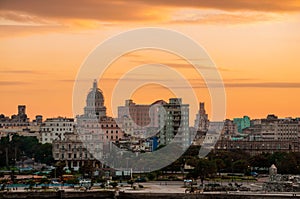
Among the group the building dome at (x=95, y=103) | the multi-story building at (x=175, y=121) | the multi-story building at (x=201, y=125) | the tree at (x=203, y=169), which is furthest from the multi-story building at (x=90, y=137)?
the tree at (x=203, y=169)

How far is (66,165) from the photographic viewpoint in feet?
237

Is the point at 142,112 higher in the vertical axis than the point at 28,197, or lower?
higher

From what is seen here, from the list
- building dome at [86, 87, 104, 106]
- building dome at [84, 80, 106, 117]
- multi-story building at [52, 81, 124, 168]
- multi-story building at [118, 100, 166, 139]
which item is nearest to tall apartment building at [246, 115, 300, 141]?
multi-story building at [118, 100, 166, 139]

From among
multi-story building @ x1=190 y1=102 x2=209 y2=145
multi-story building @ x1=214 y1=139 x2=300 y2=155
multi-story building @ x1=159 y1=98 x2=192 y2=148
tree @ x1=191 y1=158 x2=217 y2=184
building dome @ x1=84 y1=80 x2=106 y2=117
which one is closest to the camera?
tree @ x1=191 y1=158 x2=217 y2=184

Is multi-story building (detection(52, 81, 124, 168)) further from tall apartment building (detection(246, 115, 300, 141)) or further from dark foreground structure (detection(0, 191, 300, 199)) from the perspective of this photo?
tall apartment building (detection(246, 115, 300, 141))

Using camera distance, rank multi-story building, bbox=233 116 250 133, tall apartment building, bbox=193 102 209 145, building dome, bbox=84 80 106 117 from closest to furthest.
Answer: building dome, bbox=84 80 106 117, tall apartment building, bbox=193 102 209 145, multi-story building, bbox=233 116 250 133

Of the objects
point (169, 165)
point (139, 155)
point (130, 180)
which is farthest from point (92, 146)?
point (130, 180)

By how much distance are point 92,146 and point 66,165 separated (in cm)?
461

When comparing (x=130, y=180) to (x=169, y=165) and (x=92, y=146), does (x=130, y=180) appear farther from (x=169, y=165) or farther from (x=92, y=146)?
(x=92, y=146)

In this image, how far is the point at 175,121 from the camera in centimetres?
9119

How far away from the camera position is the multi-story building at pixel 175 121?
290 feet

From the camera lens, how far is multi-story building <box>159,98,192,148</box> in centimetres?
8838

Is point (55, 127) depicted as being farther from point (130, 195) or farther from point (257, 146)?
point (130, 195)

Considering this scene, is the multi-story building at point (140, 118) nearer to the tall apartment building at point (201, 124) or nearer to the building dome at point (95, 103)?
the building dome at point (95, 103)
